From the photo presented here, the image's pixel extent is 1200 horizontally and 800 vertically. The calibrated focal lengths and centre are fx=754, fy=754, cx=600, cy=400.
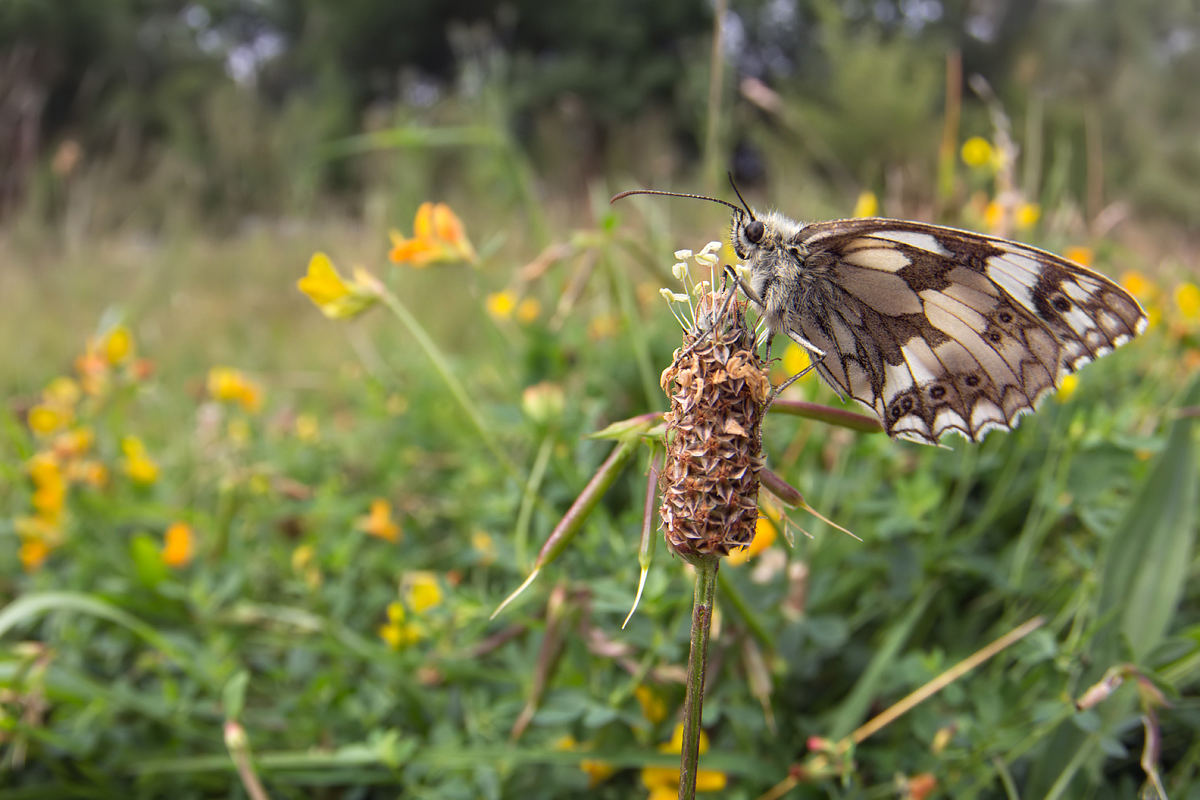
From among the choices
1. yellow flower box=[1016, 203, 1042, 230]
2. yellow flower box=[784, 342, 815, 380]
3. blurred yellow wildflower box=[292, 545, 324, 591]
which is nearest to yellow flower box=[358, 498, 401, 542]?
blurred yellow wildflower box=[292, 545, 324, 591]

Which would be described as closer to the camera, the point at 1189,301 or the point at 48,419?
the point at 1189,301

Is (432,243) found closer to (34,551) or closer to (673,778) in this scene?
(673,778)

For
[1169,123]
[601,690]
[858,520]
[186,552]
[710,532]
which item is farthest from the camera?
[1169,123]

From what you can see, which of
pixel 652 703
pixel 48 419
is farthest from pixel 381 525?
pixel 48 419

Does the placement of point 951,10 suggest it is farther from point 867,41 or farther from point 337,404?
point 337,404

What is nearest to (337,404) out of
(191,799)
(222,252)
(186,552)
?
(186,552)
